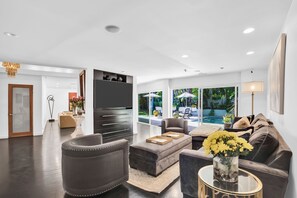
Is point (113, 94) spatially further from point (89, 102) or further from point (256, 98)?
point (256, 98)

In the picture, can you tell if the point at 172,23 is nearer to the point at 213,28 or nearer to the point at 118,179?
the point at 213,28

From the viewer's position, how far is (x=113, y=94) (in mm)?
5777

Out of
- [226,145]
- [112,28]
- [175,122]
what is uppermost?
[112,28]

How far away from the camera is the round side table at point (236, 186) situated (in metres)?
1.40

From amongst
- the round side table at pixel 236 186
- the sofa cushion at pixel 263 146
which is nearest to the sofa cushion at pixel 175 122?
the sofa cushion at pixel 263 146

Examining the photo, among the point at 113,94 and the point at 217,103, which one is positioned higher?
the point at 113,94

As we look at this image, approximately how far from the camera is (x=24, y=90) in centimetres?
618

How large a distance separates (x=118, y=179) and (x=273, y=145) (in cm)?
218

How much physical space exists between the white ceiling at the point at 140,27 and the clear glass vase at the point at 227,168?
5.45 feet

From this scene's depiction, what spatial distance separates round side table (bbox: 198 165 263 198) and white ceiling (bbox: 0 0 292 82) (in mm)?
1875

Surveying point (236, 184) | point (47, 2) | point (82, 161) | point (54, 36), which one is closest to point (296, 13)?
point (236, 184)

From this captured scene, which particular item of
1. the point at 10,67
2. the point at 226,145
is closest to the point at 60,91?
the point at 10,67

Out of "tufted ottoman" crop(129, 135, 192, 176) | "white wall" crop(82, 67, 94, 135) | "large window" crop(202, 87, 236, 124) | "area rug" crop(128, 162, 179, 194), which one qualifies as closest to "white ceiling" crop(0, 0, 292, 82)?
"white wall" crop(82, 67, 94, 135)

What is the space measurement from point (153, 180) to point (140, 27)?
2520mm
